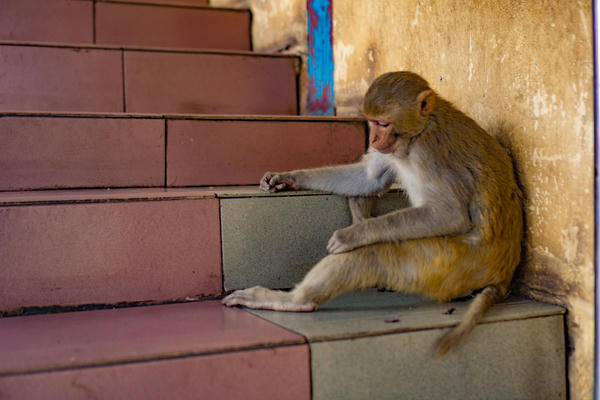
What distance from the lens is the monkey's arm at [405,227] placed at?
6.72ft

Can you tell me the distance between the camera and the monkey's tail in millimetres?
1828

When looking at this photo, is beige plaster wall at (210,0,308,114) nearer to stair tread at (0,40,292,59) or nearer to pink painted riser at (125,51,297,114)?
pink painted riser at (125,51,297,114)

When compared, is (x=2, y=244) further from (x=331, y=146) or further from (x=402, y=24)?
(x=402, y=24)

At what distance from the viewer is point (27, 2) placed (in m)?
3.73

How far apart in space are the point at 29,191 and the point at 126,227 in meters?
0.62

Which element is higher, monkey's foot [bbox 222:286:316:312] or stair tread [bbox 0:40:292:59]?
stair tread [bbox 0:40:292:59]

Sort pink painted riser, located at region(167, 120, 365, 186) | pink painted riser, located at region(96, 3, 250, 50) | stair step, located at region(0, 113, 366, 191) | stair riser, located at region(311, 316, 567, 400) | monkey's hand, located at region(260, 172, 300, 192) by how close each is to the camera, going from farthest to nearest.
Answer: pink painted riser, located at region(96, 3, 250, 50), pink painted riser, located at region(167, 120, 365, 186), stair step, located at region(0, 113, 366, 191), monkey's hand, located at region(260, 172, 300, 192), stair riser, located at region(311, 316, 567, 400)

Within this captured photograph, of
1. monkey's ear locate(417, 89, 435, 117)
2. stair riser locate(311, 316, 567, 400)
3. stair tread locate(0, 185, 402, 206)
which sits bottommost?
stair riser locate(311, 316, 567, 400)

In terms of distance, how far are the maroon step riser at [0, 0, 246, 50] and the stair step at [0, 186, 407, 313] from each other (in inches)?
69.1

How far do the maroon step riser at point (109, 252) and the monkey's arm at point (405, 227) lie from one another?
20.5 inches

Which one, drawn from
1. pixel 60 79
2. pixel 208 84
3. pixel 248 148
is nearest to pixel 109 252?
pixel 248 148

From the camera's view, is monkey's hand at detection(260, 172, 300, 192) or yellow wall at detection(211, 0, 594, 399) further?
monkey's hand at detection(260, 172, 300, 192)

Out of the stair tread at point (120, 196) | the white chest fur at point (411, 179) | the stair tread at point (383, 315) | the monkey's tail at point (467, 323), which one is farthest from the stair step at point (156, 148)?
the monkey's tail at point (467, 323)

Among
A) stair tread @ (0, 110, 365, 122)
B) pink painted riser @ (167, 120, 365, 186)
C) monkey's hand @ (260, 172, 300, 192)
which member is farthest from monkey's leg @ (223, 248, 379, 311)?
stair tread @ (0, 110, 365, 122)
